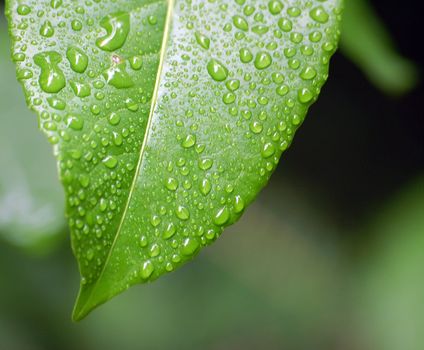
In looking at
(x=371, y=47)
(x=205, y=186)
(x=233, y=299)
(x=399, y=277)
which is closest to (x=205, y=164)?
(x=205, y=186)

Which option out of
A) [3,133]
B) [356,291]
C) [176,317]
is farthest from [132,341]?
[3,133]

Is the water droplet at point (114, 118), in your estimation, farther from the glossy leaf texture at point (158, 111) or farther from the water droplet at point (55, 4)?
the water droplet at point (55, 4)

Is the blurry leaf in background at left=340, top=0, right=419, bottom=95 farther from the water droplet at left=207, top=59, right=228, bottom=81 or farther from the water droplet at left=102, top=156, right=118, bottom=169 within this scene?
the water droplet at left=102, top=156, right=118, bottom=169

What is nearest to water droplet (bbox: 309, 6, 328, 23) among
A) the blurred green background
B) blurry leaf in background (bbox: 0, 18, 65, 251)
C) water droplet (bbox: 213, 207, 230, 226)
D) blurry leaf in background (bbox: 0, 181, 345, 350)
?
water droplet (bbox: 213, 207, 230, 226)

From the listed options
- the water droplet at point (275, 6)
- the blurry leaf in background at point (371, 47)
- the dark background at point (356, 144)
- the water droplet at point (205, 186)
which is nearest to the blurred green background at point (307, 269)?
the dark background at point (356, 144)

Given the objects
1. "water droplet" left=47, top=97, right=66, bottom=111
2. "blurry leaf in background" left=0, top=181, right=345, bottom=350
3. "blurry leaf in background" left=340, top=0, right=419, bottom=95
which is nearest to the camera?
"water droplet" left=47, top=97, right=66, bottom=111

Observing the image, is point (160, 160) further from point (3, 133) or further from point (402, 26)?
point (402, 26)
